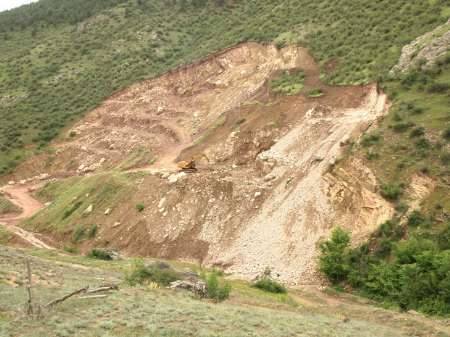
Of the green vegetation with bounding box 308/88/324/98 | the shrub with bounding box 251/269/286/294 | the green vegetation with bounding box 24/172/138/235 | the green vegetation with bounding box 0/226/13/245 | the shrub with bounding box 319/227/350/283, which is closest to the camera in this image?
the shrub with bounding box 251/269/286/294

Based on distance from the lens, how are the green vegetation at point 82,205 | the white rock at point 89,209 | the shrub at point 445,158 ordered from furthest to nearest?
1. the white rock at point 89,209
2. the green vegetation at point 82,205
3. the shrub at point 445,158

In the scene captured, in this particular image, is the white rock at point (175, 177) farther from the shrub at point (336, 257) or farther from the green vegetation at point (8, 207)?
the green vegetation at point (8, 207)

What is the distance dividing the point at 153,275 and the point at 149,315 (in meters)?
5.89

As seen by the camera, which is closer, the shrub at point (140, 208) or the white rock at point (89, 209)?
the shrub at point (140, 208)

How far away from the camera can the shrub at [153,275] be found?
59.1 ft

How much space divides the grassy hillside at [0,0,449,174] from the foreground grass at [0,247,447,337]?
19730 millimetres

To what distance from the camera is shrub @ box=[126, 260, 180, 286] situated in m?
18.0

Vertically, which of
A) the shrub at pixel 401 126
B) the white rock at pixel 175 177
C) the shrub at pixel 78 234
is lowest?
the shrub at pixel 78 234

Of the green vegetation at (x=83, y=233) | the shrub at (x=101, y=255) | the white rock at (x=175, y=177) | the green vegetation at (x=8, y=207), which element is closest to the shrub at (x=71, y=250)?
the green vegetation at (x=83, y=233)

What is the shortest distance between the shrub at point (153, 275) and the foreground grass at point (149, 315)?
85 cm

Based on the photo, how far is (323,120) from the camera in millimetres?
31047

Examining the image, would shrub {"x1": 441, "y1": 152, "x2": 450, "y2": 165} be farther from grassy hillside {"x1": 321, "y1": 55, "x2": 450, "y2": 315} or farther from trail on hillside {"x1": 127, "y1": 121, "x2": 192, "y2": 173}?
trail on hillside {"x1": 127, "y1": 121, "x2": 192, "y2": 173}

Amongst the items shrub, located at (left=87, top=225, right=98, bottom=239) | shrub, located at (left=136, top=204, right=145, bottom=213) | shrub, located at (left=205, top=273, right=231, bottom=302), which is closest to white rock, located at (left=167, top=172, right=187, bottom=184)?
shrub, located at (left=136, top=204, right=145, bottom=213)

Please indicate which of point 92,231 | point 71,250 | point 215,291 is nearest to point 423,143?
point 215,291
